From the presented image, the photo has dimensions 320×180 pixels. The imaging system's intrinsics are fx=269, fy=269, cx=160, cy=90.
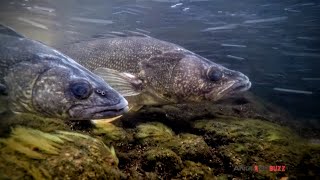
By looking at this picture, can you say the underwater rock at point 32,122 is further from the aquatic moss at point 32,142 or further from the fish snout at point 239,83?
the fish snout at point 239,83

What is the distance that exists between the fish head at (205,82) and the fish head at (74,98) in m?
2.77

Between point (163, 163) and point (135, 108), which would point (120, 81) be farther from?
point (163, 163)

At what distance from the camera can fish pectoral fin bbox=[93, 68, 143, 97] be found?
650 cm

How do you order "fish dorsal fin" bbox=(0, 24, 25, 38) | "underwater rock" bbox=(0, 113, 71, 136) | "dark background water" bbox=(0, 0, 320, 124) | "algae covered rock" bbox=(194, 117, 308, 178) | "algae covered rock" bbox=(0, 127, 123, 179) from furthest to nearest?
"dark background water" bbox=(0, 0, 320, 124) → "fish dorsal fin" bbox=(0, 24, 25, 38) → "algae covered rock" bbox=(194, 117, 308, 178) → "underwater rock" bbox=(0, 113, 71, 136) → "algae covered rock" bbox=(0, 127, 123, 179)

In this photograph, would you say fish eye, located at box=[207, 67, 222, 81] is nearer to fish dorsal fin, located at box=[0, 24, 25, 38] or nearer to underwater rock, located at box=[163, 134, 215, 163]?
underwater rock, located at box=[163, 134, 215, 163]

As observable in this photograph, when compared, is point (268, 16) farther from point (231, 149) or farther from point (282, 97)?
point (282, 97)

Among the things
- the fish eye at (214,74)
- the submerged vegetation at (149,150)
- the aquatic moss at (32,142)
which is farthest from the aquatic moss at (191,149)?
the fish eye at (214,74)

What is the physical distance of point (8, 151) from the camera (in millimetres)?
3258

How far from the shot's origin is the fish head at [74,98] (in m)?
4.44

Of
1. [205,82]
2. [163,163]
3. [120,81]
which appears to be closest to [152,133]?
[163,163]

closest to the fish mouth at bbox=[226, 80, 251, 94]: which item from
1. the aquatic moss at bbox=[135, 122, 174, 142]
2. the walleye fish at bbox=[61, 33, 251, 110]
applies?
the walleye fish at bbox=[61, 33, 251, 110]

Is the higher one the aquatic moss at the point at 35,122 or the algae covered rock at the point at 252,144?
the aquatic moss at the point at 35,122

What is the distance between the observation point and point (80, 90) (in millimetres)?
4488

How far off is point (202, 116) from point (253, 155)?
224 centimetres
